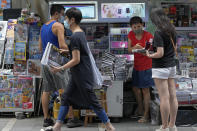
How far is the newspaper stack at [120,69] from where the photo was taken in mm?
6012

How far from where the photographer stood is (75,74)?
16.0ft

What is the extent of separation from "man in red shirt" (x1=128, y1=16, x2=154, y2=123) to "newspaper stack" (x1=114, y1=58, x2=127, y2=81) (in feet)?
0.77

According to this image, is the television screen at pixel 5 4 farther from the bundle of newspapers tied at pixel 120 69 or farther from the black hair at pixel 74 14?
the black hair at pixel 74 14

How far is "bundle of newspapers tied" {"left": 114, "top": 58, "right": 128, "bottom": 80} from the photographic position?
601 centimetres

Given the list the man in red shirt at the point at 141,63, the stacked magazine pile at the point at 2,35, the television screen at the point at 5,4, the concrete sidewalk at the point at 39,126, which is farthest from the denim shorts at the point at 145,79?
the television screen at the point at 5,4

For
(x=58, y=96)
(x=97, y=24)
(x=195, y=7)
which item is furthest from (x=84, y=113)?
(x=195, y=7)

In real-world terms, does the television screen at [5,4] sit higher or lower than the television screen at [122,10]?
higher

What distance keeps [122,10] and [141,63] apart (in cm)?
103

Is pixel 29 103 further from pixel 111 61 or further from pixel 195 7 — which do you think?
pixel 195 7

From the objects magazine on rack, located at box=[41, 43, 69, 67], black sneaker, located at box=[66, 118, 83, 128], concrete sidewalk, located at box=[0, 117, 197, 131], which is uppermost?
magazine on rack, located at box=[41, 43, 69, 67]

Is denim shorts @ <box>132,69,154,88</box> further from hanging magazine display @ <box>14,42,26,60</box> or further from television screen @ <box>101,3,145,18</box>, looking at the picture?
hanging magazine display @ <box>14,42,26,60</box>

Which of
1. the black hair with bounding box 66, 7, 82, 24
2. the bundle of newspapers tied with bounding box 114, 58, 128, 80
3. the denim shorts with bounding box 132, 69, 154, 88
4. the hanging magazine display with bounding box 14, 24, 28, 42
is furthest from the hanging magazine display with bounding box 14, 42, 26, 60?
the denim shorts with bounding box 132, 69, 154, 88

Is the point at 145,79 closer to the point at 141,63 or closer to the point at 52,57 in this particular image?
the point at 141,63

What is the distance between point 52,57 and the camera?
4996mm
